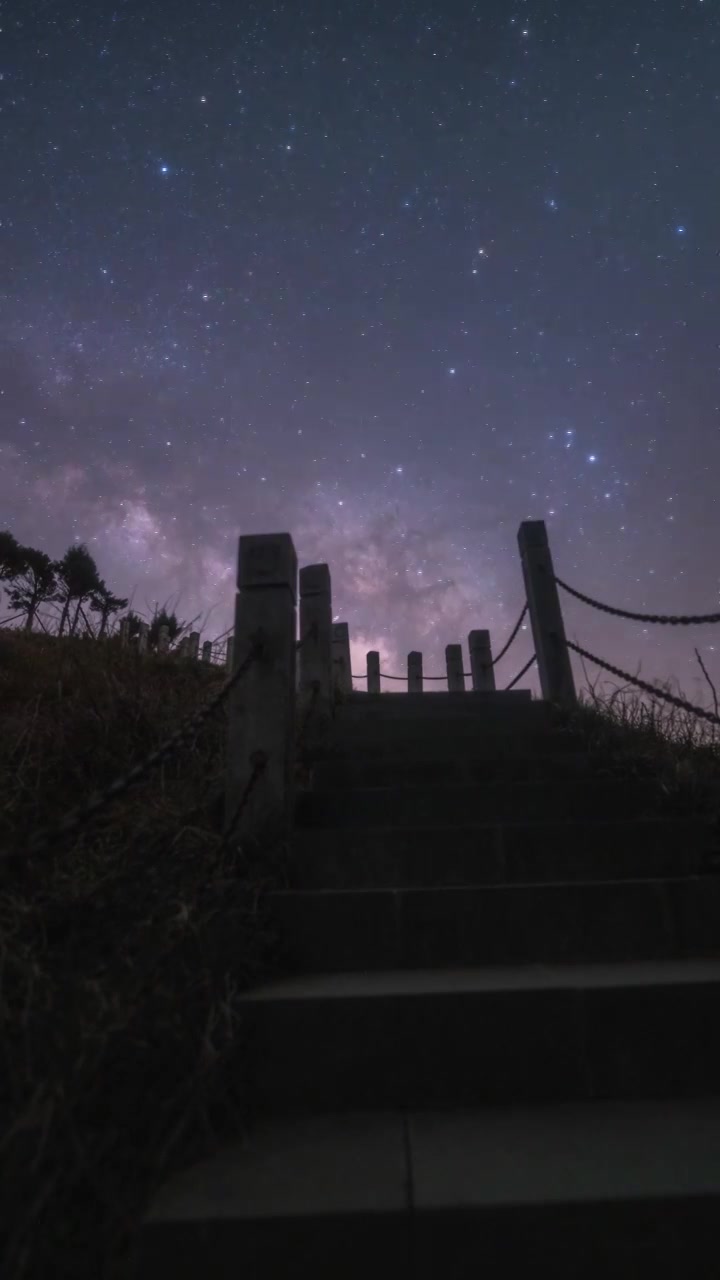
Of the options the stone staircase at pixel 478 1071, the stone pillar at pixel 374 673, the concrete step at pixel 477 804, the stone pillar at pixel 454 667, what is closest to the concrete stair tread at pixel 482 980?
the stone staircase at pixel 478 1071

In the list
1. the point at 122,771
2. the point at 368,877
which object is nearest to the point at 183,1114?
the point at 368,877

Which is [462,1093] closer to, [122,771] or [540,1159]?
[540,1159]

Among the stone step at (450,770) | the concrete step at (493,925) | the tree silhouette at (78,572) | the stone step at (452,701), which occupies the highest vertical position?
the tree silhouette at (78,572)

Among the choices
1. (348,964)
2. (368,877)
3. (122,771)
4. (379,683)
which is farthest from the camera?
(379,683)

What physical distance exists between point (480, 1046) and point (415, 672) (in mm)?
10651

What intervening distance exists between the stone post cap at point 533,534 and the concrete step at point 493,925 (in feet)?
14.0

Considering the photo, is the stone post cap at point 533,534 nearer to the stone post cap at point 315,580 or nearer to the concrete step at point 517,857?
the stone post cap at point 315,580

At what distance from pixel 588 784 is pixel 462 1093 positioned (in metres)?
2.08

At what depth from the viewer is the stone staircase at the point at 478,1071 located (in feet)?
4.40

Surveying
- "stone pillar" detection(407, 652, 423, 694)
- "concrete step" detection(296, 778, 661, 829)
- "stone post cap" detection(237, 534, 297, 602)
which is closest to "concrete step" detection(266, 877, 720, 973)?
"concrete step" detection(296, 778, 661, 829)

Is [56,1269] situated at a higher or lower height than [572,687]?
lower

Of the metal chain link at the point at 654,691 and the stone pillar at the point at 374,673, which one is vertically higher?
the stone pillar at the point at 374,673

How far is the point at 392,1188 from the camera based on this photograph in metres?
1.39

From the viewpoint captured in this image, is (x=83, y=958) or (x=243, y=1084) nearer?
(x=243, y=1084)
